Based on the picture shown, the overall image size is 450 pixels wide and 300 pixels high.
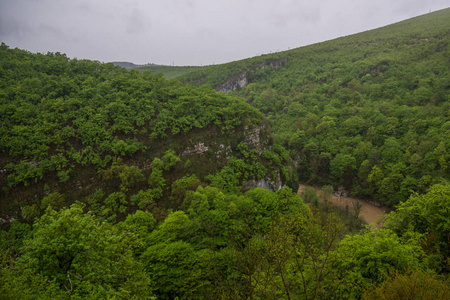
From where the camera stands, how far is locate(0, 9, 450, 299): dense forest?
1102 centimetres

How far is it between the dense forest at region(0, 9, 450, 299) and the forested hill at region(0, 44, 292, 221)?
241 millimetres

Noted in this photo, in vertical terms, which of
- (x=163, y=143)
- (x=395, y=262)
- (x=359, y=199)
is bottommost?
(x=359, y=199)

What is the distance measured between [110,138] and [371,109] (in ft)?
222

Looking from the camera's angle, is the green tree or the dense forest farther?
the dense forest

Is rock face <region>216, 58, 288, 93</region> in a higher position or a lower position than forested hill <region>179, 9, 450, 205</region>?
higher

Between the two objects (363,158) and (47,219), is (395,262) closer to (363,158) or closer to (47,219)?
(47,219)

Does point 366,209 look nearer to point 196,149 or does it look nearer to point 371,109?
point 371,109

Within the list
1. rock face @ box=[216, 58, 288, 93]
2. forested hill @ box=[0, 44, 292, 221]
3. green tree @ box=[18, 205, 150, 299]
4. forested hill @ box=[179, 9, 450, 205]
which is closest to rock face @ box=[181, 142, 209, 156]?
forested hill @ box=[0, 44, 292, 221]

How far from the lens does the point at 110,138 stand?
38344 mm

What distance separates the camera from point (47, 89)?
139ft

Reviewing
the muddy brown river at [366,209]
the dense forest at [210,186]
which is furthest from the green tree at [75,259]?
the muddy brown river at [366,209]

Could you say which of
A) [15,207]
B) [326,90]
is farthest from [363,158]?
[15,207]

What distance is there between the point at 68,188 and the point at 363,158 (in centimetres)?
6228

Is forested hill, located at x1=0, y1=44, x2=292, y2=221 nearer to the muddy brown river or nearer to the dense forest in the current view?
the dense forest
